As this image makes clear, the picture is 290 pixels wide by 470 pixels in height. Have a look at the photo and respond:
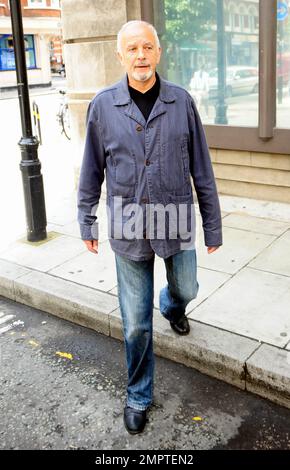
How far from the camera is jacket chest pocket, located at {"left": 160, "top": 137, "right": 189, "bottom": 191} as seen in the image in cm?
288

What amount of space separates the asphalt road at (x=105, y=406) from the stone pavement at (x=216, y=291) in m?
0.16

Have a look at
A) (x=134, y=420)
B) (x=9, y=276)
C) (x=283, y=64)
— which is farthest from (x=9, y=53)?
(x=134, y=420)

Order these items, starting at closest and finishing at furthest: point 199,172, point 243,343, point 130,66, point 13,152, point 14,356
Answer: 1. point 130,66
2. point 199,172
3. point 243,343
4. point 14,356
5. point 13,152

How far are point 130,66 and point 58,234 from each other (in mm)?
3674

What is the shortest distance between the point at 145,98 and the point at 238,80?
4.22 metres

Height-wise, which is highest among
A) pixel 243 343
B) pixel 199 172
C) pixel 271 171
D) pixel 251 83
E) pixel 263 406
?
pixel 251 83

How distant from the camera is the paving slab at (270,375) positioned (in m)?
3.31

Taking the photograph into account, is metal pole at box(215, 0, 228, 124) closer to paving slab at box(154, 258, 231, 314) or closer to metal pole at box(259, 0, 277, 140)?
metal pole at box(259, 0, 277, 140)

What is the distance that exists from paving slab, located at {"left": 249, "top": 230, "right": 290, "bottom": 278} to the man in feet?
6.18

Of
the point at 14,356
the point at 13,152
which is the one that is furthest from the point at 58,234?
the point at 13,152

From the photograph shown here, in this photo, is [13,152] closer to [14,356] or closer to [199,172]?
[14,356]

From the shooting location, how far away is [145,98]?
9.53ft

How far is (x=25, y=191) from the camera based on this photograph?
5852 millimetres

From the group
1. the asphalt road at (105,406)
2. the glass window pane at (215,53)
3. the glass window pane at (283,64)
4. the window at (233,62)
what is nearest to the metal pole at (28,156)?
the asphalt road at (105,406)
